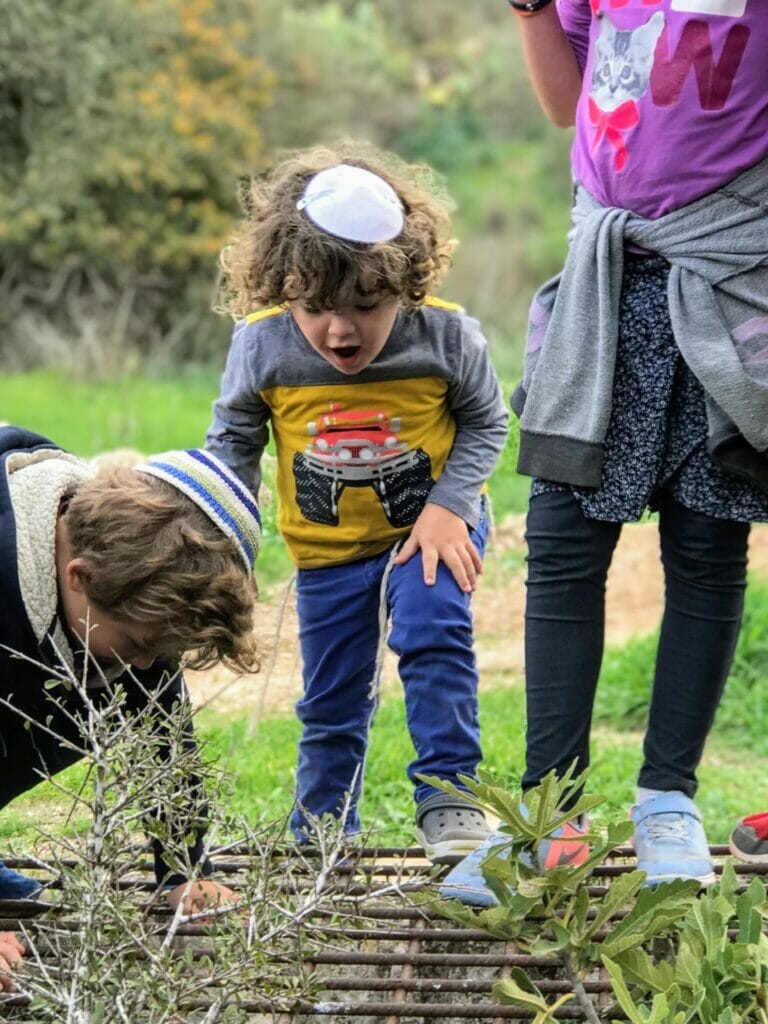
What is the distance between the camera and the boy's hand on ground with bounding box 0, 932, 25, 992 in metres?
2.48

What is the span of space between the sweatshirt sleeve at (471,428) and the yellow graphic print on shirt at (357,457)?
37mm

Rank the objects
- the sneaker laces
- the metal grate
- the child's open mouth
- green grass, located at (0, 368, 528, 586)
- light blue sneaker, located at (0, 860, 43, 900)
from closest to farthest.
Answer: the metal grate, the sneaker laces, light blue sneaker, located at (0, 860, 43, 900), the child's open mouth, green grass, located at (0, 368, 528, 586)

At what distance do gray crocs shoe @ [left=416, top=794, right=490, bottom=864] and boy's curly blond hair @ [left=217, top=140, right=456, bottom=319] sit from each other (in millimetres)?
1000

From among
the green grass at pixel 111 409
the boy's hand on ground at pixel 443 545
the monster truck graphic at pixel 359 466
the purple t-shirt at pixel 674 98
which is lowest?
the green grass at pixel 111 409

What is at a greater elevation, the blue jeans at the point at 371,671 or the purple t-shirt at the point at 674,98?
the purple t-shirt at the point at 674,98

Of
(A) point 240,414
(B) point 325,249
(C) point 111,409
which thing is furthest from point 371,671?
(C) point 111,409

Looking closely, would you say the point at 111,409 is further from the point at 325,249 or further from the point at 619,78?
the point at 619,78

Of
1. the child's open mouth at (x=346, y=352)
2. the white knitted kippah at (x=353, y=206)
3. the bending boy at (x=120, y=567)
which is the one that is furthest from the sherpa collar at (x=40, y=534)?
the white knitted kippah at (x=353, y=206)

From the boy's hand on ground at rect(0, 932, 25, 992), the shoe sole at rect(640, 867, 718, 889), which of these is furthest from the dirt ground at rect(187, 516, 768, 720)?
the shoe sole at rect(640, 867, 718, 889)

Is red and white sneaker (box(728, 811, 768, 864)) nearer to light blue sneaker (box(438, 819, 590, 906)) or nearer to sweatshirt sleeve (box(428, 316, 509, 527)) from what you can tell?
light blue sneaker (box(438, 819, 590, 906))

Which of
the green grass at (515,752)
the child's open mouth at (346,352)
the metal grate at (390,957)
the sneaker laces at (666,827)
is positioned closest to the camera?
the metal grate at (390,957)

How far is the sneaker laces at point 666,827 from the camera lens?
2.72 m

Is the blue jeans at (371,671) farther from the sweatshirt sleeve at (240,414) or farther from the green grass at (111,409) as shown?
the green grass at (111,409)

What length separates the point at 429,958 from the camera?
2562 mm
